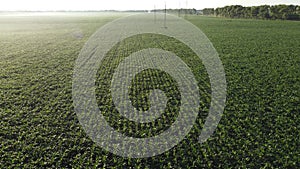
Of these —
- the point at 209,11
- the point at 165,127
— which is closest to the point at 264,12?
the point at 209,11

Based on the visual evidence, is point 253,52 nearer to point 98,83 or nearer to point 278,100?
point 278,100

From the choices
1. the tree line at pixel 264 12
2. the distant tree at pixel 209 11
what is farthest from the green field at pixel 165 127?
the distant tree at pixel 209 11

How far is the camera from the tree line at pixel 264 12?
74875 millimetres

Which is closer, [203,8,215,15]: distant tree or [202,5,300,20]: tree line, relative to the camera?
[202,5,300,20]: tree line

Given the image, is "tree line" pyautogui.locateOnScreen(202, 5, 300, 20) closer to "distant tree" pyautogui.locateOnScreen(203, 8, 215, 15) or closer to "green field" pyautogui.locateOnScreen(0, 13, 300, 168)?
"distant tree" pyautogui.locateOnScreen(203, 8, 215, 15)

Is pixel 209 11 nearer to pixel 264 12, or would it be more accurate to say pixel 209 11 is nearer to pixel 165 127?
pixel 264 12

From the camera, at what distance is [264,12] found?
84.3m

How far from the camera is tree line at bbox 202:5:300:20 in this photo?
74875 millimetres

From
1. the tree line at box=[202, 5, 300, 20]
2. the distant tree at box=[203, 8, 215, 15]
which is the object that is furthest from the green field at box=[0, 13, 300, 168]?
the distant tree at box=[203, 8, 215, 15]

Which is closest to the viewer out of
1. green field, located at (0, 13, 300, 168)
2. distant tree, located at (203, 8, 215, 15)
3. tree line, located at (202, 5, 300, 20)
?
green field, located at (0, 13, 300, 168)

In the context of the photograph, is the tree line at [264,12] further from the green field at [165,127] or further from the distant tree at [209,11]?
the green field at [165,127]

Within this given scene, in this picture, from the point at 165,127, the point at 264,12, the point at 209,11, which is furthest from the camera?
the point at 209,11

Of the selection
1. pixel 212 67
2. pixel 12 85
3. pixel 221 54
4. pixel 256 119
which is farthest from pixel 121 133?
pixel 221 54

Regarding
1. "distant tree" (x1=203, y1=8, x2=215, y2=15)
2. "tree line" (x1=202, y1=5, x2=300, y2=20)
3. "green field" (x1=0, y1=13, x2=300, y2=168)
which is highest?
"distant tree" (x1=203, y1=8, x2=215, y2=15)
